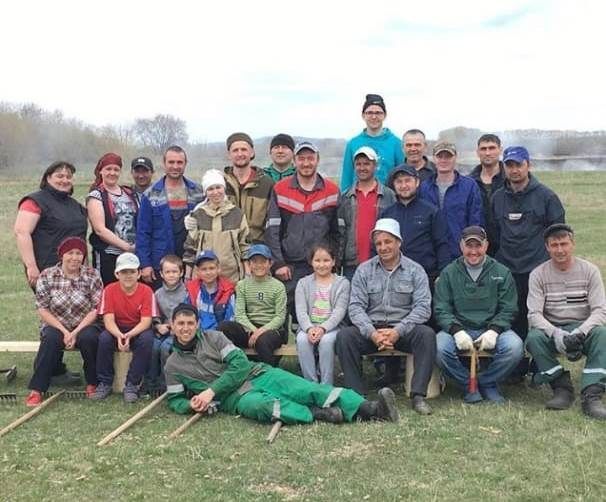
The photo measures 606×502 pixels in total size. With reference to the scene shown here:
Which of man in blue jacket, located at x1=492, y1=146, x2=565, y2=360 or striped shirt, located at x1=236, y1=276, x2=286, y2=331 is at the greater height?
man in blue jacket, located at x1=492, y1=146, x2=565, y2=360

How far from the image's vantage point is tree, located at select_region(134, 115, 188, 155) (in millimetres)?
41969

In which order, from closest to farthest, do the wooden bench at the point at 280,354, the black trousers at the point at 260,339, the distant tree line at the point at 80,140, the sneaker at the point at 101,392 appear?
the wooden bench at the point at 280,354 < the sneaker at the point at 101,392 < the black trousers at the point at 260,339 < the distant tree line at the point at 80,140

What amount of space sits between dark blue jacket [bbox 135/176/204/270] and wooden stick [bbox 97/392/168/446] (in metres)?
1.60

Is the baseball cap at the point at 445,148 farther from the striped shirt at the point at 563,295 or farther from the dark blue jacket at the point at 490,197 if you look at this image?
the striped shirt at the point at 563,295

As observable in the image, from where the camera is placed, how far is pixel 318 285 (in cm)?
713

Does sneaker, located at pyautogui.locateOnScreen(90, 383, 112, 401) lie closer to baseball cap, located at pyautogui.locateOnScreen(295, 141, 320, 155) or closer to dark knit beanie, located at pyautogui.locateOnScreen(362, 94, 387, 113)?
baseball cap, located at pyautogui.locateOnScreen(295, 141, 320, 155)

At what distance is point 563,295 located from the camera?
671cm

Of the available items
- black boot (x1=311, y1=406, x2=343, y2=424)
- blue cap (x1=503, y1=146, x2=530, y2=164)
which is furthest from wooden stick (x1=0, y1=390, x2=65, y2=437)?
blue cap (x1=503, y1=146, x2=530, y2=164)

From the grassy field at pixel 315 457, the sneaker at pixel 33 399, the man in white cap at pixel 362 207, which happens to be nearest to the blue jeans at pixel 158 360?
the grassy field at pixel 315 457

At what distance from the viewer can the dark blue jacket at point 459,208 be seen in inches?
282

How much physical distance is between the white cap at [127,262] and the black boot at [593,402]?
13.4 ft

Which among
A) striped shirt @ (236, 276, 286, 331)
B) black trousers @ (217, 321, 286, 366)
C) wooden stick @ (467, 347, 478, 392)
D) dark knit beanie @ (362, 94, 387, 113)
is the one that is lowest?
Answer: wooden stick @ (467, 347, 478, 392)

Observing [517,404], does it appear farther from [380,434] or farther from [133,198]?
[133,198]

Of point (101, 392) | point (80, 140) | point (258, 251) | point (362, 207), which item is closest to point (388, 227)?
point (362, 207)
